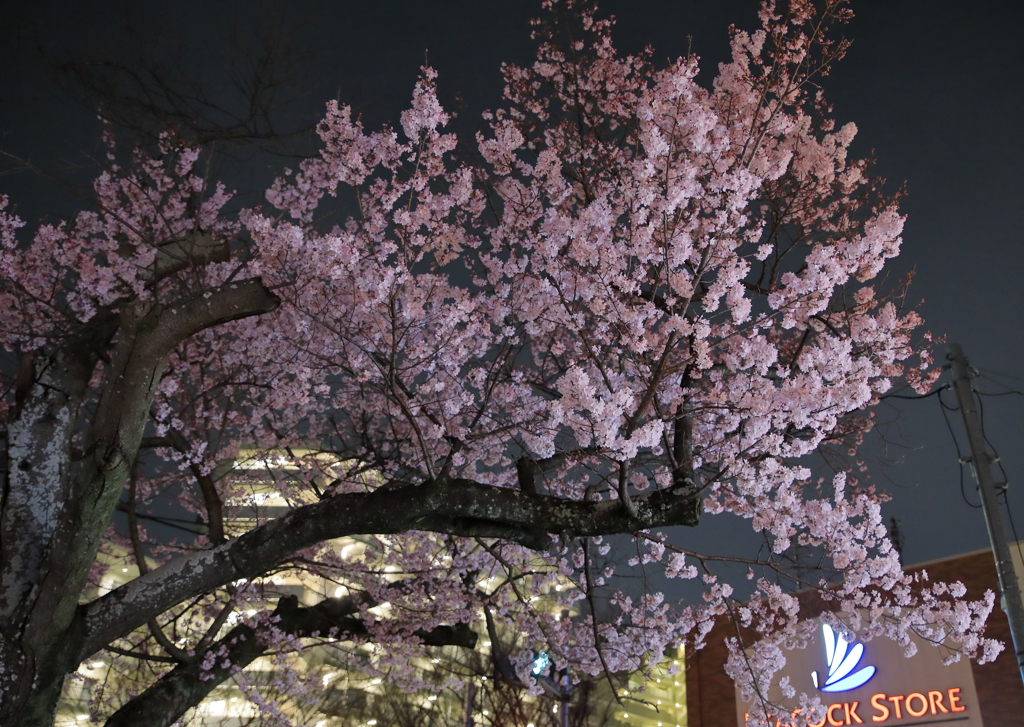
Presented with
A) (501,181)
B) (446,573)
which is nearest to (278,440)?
(446,573)

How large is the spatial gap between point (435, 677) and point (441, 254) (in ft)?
37.0

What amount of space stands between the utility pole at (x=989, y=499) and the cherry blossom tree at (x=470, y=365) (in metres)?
0.40

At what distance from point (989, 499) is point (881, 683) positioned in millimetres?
9746

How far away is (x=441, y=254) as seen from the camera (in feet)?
21.5

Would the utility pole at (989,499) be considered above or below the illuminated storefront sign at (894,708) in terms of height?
above

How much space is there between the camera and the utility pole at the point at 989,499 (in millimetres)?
5621

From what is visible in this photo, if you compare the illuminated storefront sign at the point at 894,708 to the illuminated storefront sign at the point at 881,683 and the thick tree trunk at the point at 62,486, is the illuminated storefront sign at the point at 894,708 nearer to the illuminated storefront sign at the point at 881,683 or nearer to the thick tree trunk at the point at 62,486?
the illuminated storefront sign at the point at 881,683

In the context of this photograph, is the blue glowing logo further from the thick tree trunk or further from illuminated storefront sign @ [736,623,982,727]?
the thick tree trunk

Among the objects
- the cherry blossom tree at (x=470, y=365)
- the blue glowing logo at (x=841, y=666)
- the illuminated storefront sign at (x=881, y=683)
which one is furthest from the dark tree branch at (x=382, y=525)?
the blue glowing logo at (x=841, y=666)

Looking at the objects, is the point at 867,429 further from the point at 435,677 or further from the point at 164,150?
the point at 435,677

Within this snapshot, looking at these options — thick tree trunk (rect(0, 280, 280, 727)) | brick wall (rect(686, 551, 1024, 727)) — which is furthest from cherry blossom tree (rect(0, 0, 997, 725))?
brick wall (rect(686, 551, 1024, 727))

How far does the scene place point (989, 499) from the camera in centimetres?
629

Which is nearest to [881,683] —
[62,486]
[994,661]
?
[994,661]

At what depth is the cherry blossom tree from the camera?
4.59 m
